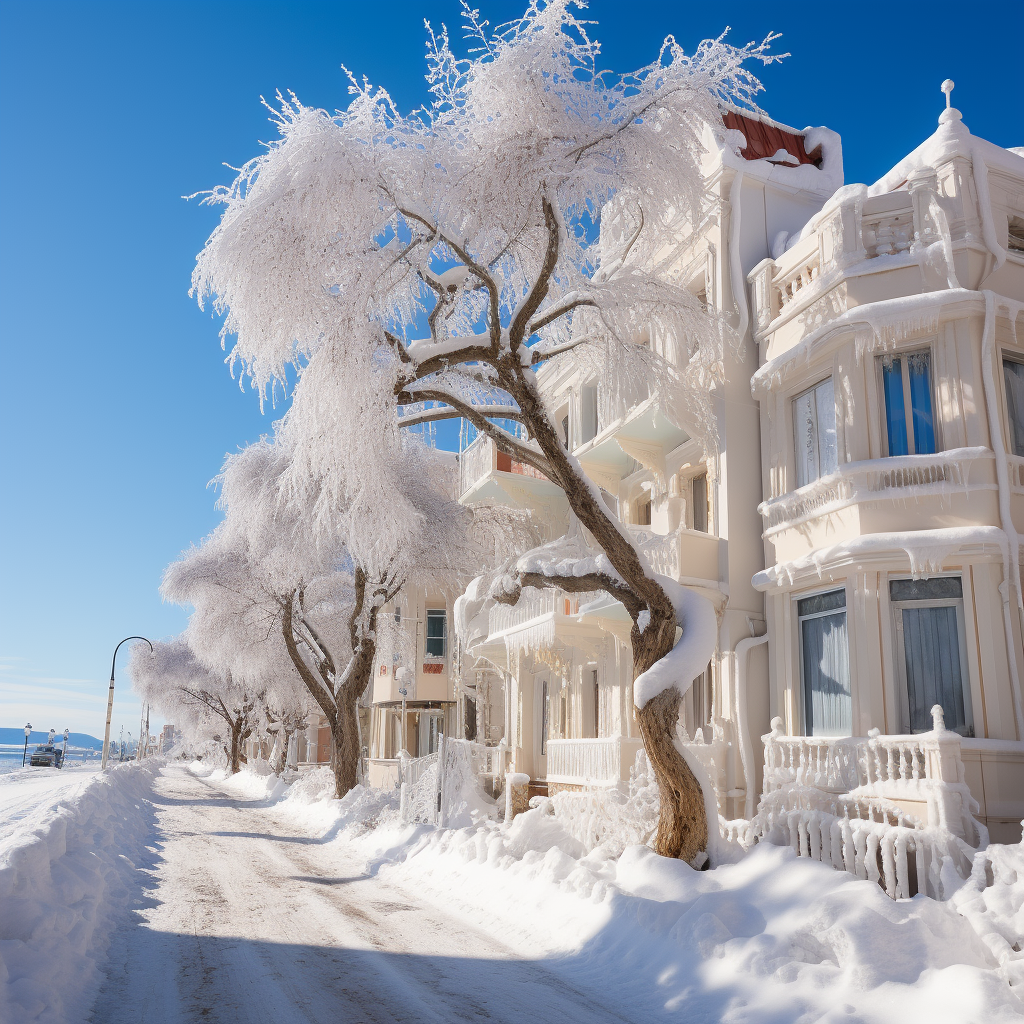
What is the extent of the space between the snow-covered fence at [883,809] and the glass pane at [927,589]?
2073mm

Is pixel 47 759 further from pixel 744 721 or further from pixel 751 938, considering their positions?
pixel 751 938

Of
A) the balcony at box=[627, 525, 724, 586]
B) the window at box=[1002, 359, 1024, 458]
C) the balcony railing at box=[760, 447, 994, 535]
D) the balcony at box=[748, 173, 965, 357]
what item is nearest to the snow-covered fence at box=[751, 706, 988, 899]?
the balcony at box=[627, 525, 724, 586]

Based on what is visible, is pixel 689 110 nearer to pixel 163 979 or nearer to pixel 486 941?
pixel 486 941

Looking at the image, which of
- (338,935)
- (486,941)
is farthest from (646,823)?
(338,935)

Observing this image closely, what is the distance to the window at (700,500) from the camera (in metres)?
16.5

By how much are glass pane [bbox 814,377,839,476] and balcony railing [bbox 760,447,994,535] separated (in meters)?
0.50

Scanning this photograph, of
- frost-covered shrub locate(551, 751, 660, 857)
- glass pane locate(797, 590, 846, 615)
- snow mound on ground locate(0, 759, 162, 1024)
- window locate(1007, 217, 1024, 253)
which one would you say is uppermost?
window locate(1007, 217, 1024, 253)

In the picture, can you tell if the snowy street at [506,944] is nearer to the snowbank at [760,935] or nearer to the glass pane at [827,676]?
the snowbank at [760,935]

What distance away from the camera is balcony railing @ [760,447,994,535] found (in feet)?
37.2

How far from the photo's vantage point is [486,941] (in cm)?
830

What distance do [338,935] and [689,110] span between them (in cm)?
946

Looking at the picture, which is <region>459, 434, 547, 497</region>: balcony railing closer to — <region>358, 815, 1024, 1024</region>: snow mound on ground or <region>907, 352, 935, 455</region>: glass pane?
<region>907, 352, 935, 455</region>: glass pane

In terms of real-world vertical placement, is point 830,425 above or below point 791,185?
below

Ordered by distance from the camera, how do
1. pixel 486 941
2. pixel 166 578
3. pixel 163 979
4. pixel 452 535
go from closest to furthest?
pixel 163 979, pixel 486 941, pixel 452 535, pixel 166 578
